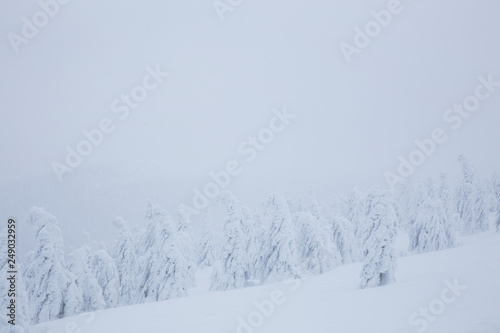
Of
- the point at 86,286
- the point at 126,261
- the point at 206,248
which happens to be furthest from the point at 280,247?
the point at 206,248

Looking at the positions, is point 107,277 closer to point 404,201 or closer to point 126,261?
point 126,261

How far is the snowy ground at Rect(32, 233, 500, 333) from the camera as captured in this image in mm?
10766

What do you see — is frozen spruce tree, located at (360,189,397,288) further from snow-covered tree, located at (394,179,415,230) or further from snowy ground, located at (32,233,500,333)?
snow-covered tree, located at (394,179,415,230)

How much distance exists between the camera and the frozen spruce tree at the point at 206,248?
184 ft

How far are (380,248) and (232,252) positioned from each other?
1543cm

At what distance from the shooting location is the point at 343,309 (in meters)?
13.6

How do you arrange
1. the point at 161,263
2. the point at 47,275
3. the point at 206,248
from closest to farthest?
the point at 47,275, the point at 161,263, the point at 206,248

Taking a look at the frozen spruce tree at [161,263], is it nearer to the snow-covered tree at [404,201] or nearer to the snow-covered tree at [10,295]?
the snow-covered tree at [10,295]

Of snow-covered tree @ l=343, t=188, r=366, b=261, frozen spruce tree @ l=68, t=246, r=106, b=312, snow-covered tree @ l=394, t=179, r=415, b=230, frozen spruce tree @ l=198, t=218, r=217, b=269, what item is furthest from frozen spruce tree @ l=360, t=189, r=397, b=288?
snow-covered tree @ l=394, t=179, r=415, b=230

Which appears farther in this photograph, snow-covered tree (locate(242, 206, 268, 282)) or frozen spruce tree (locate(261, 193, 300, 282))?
snow-covered tree (locate(242, 206, 268, 282))

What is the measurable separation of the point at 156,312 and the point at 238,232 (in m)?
10.9

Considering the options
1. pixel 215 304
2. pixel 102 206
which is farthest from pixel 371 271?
pixel 102 206

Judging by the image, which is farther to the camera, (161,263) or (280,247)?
(161,263)

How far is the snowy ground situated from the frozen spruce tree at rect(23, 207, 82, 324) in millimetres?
2892
